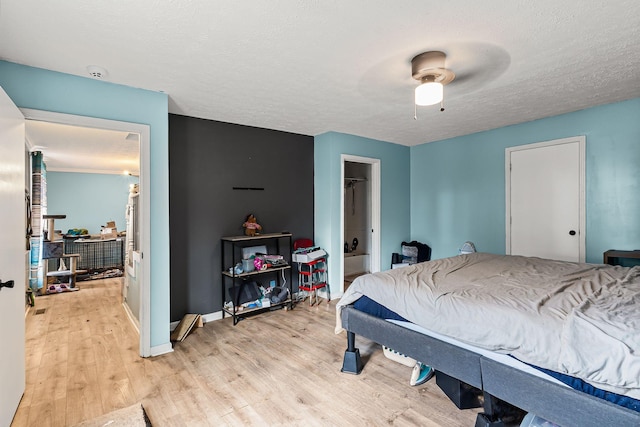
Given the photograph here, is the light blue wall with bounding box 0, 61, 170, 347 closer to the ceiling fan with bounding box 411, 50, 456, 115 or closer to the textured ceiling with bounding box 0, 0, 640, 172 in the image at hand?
the textured ceiling with bounding box 0, 0, 640, 172

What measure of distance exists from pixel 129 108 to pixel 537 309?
11.1 feet

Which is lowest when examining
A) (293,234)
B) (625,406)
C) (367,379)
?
(367,379)

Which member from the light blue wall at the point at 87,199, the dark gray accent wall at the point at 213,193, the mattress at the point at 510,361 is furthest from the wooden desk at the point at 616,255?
the light blue wall at the point at 87,199

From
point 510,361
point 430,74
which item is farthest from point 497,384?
point 430,74

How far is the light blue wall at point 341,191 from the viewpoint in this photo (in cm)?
453

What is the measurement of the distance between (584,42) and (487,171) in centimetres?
260

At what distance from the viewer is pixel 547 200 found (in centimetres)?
398

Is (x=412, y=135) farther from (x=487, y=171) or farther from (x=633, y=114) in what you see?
(x=633, y=114)

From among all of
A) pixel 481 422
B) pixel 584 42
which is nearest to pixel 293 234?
pixel 481 422

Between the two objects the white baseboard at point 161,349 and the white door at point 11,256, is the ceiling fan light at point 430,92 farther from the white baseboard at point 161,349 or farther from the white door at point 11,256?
the white baseboard at point 161,349

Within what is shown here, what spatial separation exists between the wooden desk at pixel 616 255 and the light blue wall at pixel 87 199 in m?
9.08

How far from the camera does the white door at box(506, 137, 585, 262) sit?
374 cm

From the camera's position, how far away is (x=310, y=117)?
150 inches

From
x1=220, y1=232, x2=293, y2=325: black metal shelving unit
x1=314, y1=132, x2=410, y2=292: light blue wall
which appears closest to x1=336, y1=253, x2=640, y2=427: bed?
x1=220, y1=232, x2=293, y2=325: black metal shelving unit
